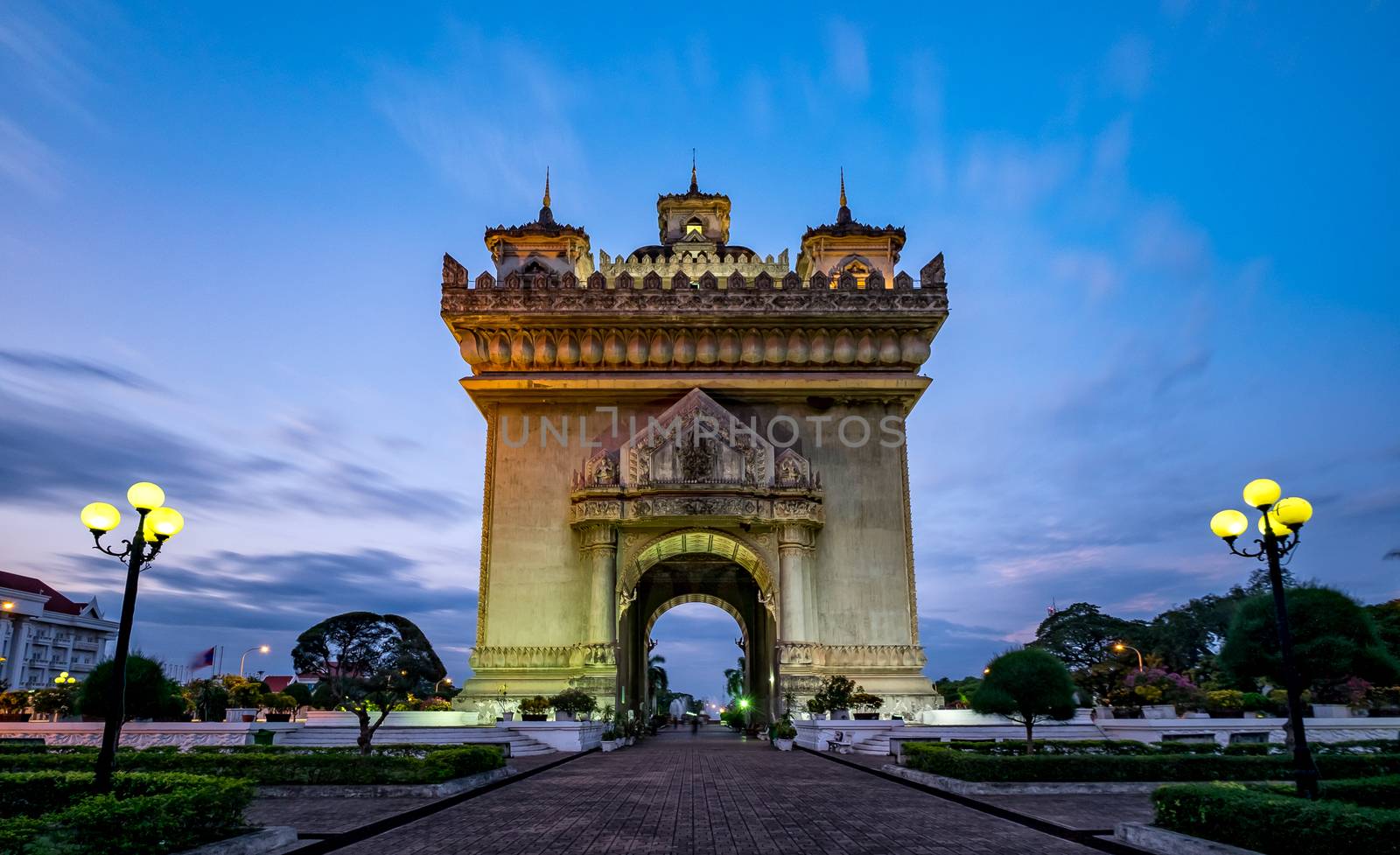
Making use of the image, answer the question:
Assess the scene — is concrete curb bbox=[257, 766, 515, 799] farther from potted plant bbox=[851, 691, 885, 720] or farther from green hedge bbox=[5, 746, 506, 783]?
potted plant bbox=[851, 691, 885, 720]

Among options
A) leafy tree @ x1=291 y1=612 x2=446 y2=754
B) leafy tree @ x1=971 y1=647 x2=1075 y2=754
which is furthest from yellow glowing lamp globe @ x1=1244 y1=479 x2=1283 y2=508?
leafy tree @ x1=291 y1=612 x2=446 y2=754

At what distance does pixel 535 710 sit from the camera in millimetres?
27906

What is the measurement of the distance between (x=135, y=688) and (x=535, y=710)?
1132 centimetres

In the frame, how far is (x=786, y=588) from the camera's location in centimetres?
3091

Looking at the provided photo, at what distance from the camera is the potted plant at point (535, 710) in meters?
27.4

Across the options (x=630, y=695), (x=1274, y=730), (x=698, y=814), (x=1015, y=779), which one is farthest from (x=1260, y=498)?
(x=630, y=695)

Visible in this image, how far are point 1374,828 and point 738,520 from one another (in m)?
24.7

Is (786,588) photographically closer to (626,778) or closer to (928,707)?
(928,707)

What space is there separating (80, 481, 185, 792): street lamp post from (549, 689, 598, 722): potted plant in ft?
54.7

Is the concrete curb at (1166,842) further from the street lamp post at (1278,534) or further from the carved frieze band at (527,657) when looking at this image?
the carved frieze band at (527,657)

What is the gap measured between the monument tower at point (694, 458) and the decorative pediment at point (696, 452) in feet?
0.20

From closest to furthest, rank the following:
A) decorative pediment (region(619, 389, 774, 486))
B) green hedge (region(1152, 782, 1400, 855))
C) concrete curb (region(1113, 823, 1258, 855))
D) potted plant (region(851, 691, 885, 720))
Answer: green hedge (region(1152, 782, 1400, 855)) < concrete curb (region(1113, 823, 1258, 855)) < potted plant (region(851, 691, 885, 720)) < decorative pediment (region(619, 389, 774, 486))

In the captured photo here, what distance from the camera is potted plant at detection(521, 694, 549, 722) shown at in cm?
2741

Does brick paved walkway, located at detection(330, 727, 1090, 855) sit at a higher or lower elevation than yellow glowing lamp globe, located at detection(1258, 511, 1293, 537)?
lower
